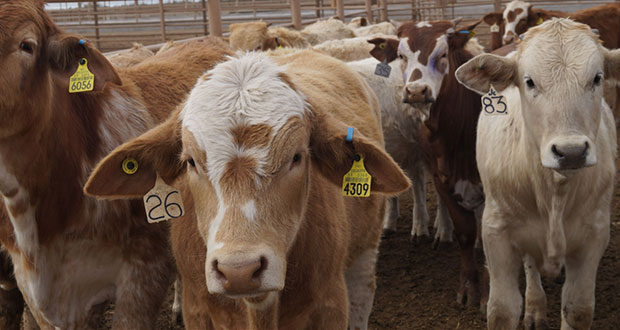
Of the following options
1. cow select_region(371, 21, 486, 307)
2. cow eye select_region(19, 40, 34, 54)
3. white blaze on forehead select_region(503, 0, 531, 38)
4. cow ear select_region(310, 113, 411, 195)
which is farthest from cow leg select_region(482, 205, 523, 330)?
white blaze on forehead select_region(503, 0, 531, 38)

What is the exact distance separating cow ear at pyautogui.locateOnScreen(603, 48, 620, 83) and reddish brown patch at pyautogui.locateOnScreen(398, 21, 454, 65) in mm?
1774

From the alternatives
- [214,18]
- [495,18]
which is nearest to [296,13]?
[495,18]

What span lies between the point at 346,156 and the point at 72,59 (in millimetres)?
1313

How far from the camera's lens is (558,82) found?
3.40 metres

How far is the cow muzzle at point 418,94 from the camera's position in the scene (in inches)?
200

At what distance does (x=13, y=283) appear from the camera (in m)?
4.09

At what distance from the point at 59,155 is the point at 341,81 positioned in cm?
173

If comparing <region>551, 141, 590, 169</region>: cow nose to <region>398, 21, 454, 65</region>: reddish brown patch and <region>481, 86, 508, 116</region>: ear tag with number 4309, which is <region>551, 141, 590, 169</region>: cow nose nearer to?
<region>481, 86, 508, 116</region>: ear tag with number 4309

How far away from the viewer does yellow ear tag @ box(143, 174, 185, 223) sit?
9.22 feet

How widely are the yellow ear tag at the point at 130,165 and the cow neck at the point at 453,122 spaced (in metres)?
2.99

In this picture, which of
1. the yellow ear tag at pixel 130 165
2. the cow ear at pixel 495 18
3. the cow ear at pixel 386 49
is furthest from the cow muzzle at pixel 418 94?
the cow ear at pixel 495 18

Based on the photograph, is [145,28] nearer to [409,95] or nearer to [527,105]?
[409,95]

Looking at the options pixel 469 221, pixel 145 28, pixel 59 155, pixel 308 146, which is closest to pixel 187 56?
pixel 59 155

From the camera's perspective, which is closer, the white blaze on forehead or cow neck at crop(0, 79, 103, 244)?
cow neck at crop(0, 79, 103, 244)
